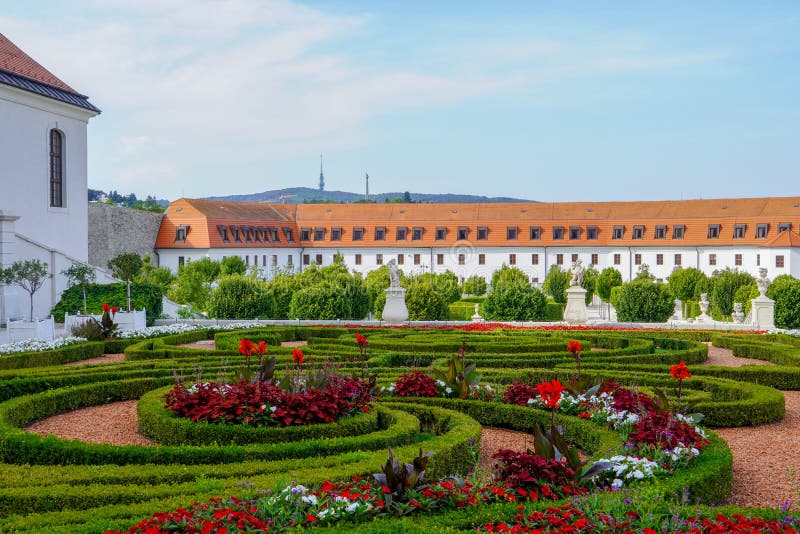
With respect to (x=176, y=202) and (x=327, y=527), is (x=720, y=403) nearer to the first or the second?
(x=327, y=527)

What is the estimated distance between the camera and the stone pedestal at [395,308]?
23797mm

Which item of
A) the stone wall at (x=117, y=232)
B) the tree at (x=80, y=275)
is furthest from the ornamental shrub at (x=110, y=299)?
the stone wall at (x=117, y=232)

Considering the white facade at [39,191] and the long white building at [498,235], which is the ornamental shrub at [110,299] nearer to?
the white facade at [39,191]

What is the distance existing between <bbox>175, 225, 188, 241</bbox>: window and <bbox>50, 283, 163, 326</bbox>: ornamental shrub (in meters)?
33.2

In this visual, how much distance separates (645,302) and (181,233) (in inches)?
1519

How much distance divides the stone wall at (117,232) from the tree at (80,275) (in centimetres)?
2340

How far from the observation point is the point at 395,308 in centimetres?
2389

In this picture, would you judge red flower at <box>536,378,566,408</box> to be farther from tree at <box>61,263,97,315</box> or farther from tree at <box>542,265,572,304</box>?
tree at <box>542,265,572,304</box>

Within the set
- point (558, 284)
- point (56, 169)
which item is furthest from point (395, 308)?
point (558, 284)

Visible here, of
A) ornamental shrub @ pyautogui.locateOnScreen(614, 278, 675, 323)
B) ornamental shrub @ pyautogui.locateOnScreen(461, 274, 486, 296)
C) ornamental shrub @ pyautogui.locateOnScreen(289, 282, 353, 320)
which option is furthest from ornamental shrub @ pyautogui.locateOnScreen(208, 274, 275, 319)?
ornamental shrub @ pyautogui.locateOnScreen(461, 274, 486, 296)

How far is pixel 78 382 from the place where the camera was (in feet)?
40.1

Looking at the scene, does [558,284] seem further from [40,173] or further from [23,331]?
[23,331]

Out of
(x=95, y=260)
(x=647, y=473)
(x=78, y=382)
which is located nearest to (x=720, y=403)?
(x=647, y=473)

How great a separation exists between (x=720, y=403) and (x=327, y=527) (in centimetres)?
655
